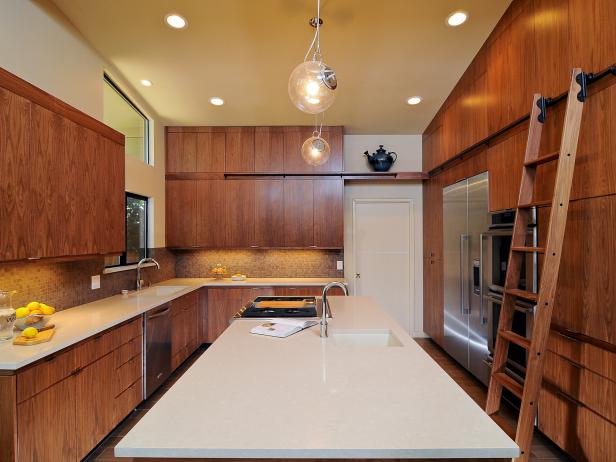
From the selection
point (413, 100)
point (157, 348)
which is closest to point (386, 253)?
point (413, 100)

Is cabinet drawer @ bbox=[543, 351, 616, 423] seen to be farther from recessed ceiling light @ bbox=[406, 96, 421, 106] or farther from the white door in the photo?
recessed ceiling light @ bbox=[406, 96, 421, 106]

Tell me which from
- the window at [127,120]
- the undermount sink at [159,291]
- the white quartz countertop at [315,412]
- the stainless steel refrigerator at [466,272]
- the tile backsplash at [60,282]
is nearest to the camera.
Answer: the white quartz countertop at [315,412]

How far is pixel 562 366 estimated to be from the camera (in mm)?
1970

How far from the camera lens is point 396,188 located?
15.2ft

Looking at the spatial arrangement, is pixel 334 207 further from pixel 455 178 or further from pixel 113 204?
pixel 113 204

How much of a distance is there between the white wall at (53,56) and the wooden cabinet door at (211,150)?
102 centimetres

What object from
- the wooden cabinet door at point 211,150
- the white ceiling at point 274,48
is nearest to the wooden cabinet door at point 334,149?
the white ceiling at point 274,48

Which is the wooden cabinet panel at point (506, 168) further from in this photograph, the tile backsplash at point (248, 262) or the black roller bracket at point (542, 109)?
the tile backsplash at point (248, 262)

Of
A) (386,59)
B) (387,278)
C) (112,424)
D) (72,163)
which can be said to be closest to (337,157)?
(386,59)

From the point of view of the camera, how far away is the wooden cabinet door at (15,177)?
5.38ft

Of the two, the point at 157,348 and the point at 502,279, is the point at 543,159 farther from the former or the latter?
the point at 157,348

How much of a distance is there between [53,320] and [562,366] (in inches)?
137

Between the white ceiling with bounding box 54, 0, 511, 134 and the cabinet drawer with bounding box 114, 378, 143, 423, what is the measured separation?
3.00m

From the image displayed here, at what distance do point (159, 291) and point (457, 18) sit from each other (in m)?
4.01
